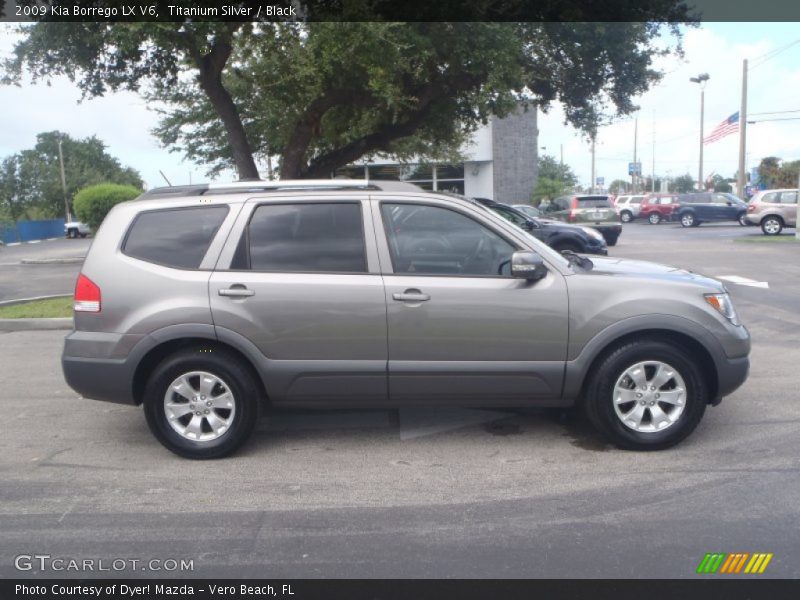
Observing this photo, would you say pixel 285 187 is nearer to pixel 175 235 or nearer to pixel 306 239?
pixel 306 239

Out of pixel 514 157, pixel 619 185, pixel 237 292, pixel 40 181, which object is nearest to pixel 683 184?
pixel 619 185

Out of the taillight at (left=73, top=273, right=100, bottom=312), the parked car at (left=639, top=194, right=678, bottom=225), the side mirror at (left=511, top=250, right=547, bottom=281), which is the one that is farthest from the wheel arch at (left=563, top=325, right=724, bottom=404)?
the parked car at (left=639, top=194, right=678, bottom=225)

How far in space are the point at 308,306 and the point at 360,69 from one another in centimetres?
890

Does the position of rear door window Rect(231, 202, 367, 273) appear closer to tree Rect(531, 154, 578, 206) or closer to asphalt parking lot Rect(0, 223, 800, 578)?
asphalt parking lot Rect(0, 223, 800, 578)

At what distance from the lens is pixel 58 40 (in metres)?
13.3

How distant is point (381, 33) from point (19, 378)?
728cm

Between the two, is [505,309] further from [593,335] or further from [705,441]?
[705,441]

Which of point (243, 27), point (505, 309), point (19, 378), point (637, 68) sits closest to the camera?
point (505, 309)

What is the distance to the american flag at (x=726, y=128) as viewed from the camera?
38281 millimetres

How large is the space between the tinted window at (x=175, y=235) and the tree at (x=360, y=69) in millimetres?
6939

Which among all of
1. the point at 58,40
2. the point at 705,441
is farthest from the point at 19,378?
the point at 58,40

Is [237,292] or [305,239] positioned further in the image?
[305,239]

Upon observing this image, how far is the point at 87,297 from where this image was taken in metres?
5.42

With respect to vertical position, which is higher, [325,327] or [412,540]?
[325,327]
